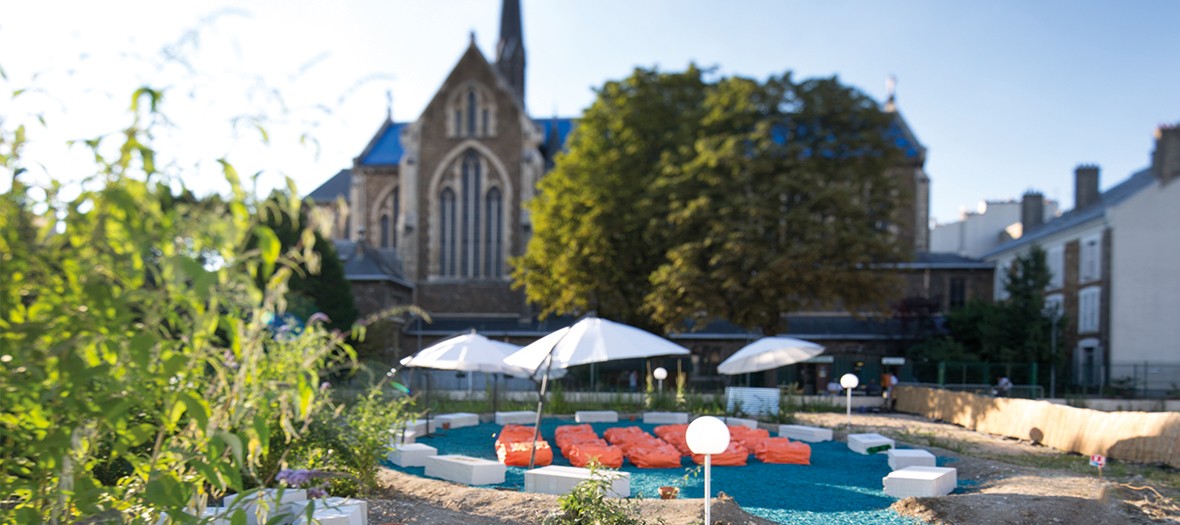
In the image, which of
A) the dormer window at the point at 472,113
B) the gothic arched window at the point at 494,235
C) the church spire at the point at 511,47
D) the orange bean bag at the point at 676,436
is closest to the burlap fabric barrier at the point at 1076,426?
the orange bean bag at the point at 676,436

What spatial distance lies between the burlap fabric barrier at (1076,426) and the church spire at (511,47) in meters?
44.4

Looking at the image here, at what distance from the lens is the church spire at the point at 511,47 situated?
62.6 m

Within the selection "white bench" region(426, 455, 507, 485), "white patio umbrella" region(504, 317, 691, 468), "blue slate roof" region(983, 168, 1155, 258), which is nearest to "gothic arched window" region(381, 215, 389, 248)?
"blue slate roof" region(983, 168, 1155, 258)

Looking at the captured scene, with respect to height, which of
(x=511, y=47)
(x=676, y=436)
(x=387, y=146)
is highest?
(x=511, y=47)

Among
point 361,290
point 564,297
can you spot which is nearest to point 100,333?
Result: point 564,297

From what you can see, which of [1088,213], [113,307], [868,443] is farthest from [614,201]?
[113,307]

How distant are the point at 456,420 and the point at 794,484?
9.81 metres

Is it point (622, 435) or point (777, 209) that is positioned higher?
point (777, 209)

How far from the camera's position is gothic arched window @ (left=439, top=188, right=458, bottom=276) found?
49.0 meters

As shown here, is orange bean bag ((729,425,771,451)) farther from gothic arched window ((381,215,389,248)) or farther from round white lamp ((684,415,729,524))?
gothic arched window ((381,215,389,248))

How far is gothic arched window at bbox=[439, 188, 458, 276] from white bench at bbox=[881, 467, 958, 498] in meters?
39.3

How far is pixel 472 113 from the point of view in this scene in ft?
160

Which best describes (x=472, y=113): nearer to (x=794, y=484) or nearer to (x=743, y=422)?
(x=743, y=422)

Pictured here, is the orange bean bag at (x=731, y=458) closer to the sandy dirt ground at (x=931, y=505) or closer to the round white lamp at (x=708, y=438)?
the sandy dirt ground at (x=931, y=505)
